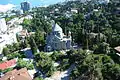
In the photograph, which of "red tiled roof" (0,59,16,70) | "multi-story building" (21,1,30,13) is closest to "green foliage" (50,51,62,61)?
"red tiled roof" (0,59,16,70)

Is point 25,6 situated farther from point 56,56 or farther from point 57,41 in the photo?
point 56,56

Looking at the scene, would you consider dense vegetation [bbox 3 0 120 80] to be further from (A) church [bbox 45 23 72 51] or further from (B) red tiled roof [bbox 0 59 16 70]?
(B) red tiled roof [bbox 0 59 16 70]

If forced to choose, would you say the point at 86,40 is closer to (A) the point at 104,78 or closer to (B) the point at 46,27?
(A) the point at 104,78

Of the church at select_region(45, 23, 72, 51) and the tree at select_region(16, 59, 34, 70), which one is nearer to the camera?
the tree at select_region(16, 59, 34, 70)

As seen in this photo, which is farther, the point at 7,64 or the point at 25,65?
the point at 7,64

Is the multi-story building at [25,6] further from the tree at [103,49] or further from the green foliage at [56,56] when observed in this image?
the tree at [103,49]

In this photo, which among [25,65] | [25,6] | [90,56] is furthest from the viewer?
[25,6]

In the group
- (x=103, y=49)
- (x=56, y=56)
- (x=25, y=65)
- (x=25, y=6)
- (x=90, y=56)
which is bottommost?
(x=25, y=65)

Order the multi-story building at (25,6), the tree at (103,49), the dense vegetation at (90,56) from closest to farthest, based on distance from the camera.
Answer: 1. the dense vegetation at (90,56)
2. the tree at (103,49)
3. the multi-story building at (25,6)

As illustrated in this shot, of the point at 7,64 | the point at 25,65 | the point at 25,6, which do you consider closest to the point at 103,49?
the point at 25,65

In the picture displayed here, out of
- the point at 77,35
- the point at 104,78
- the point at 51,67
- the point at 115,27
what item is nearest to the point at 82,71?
the point at 104,78

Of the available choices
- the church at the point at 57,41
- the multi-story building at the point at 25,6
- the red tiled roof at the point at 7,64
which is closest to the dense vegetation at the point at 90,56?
the church at the point at 57,41
